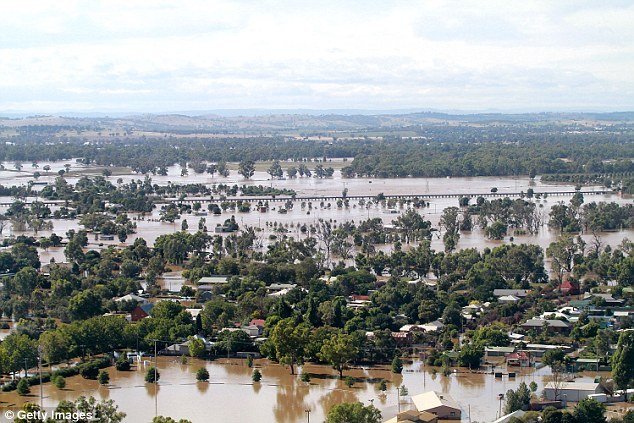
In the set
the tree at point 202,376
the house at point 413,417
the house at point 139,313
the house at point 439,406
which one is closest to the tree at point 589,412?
the house at point 439,406

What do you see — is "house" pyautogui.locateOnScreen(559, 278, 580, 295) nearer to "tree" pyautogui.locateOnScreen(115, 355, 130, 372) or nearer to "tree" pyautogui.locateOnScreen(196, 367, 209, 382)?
"tree" pyautogui.locateOnScreen(196, 367, 209, 382)

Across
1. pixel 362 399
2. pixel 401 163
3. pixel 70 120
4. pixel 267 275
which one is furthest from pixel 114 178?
pixel 70 120

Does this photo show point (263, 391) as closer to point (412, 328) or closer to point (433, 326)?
point (412, 328)

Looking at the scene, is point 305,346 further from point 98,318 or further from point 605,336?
point 605,336

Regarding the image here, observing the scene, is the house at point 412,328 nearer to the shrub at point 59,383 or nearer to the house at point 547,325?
the house at point 547,325

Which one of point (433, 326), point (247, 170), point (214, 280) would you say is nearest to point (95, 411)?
point (433, 326)

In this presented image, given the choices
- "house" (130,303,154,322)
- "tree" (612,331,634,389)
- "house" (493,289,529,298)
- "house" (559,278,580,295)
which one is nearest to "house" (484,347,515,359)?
"tree" (612,331,634,389)
